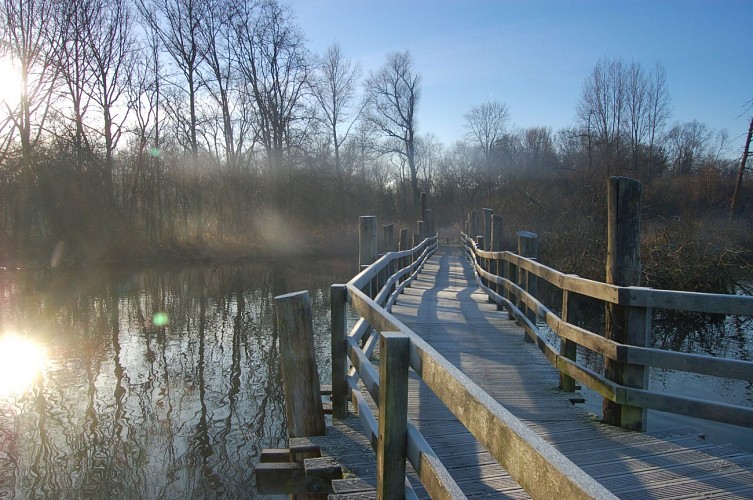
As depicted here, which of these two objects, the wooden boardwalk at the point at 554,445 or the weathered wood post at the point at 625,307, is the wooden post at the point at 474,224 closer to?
the wooden boardwalk at the point at 554,445

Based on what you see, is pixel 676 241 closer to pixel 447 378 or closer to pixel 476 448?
pixel 476 448

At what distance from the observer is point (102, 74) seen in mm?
29078

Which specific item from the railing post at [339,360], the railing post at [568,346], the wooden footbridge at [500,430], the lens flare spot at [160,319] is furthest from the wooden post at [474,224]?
the railing post at [339,360]

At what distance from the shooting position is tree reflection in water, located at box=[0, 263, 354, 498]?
6312 mm

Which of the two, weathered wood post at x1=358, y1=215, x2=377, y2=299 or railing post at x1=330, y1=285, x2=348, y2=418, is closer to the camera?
railing post at x1=330, y1=285, x2=348, y2=418

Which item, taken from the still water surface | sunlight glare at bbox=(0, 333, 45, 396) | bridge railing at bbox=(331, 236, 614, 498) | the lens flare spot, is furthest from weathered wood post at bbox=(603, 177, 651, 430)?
the lens flare spot

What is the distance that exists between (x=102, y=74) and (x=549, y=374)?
29.5 meters

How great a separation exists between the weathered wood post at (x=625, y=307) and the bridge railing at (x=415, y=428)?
6.14 ft

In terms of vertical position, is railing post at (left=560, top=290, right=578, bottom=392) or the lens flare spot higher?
railing post at (left=560, top=290, right=578, bottom=392)

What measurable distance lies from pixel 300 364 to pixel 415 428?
1.72 meters

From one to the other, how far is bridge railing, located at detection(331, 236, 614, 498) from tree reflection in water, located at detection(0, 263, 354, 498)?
290 centimetres

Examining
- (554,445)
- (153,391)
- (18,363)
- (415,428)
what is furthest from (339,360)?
(18,363)

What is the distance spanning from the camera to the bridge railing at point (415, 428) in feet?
4.49

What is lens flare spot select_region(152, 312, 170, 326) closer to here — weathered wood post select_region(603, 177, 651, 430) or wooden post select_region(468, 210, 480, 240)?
weathered wood post select_region(603, 177, 651, 430)
